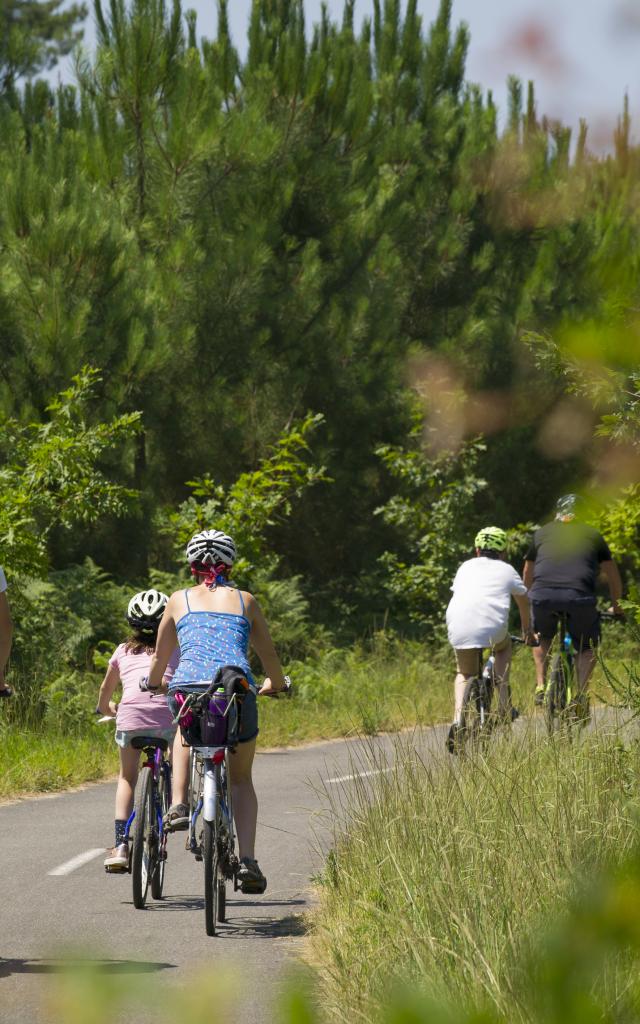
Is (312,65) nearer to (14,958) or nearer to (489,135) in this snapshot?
(489,135)

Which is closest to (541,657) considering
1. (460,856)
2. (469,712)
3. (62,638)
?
(469,712)

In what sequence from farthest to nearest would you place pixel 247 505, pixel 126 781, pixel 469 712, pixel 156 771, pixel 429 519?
pixel 429 519, pixel 247 505, pixel 469 712, pixel 126 781, pixel 156 771

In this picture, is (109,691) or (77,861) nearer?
(109,691)

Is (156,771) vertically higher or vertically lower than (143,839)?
higher

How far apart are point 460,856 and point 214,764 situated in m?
1.37

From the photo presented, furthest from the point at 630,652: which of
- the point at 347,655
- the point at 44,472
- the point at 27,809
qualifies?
the point at 27,809

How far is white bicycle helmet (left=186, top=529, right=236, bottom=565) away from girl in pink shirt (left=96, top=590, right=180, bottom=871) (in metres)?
0.70

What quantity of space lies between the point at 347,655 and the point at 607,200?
682 inches

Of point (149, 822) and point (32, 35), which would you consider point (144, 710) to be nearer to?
point (149, 822)

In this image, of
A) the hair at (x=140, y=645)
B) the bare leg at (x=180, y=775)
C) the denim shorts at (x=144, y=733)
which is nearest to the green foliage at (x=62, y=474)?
the hair at (x=140, y=645)

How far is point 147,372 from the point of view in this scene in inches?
708

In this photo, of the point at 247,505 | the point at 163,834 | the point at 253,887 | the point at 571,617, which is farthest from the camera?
the point at 247,505

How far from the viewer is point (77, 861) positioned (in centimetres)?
858

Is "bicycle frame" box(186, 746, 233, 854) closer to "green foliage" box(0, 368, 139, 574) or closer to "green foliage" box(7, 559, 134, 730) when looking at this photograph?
"green foliage" box(7, 559, 134, 730)
